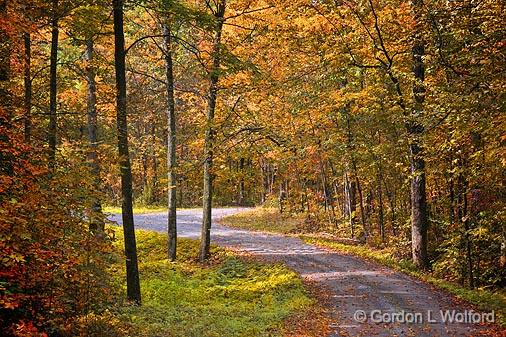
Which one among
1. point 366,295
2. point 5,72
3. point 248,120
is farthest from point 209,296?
point 5,72

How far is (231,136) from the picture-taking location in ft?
60.6

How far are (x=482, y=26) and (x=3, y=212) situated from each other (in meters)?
10.6

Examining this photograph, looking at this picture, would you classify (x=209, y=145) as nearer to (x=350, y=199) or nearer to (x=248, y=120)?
(x=248, y=120)

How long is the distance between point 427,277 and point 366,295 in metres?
3.31

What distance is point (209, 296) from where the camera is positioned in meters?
14.8

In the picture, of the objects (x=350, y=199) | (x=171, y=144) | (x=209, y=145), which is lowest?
(x=350, y=199)

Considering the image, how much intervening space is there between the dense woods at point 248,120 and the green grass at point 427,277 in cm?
73

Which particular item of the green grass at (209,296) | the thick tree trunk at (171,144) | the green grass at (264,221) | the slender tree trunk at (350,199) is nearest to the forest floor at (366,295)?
the green grass at (209,296)

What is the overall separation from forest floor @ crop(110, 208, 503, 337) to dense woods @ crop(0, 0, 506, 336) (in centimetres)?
242

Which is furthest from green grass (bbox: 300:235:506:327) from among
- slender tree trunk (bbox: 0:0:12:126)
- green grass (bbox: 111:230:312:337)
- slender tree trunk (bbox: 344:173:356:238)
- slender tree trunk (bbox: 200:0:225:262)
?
slender tree trunk (bbox: 0:0:12:126)

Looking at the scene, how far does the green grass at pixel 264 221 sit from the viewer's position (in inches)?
1159

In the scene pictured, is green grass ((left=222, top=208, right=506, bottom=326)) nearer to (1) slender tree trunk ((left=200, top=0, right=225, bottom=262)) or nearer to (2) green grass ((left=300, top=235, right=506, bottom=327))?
(2) green grass ((left=300, top=235, right=506, bottom=327))

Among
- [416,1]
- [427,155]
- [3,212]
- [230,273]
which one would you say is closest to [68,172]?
[3,212]

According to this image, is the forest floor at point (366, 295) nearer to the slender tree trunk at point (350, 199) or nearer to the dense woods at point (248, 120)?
the dense woods at point (248, 120)
